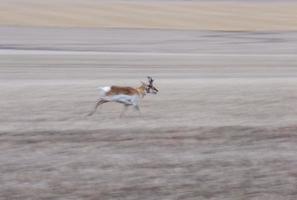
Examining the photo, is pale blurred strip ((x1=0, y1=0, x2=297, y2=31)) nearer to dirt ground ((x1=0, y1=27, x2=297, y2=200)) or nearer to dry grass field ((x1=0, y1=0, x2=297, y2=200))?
dry grass field ((x1=0, y1=0, x2=297, y2=200))

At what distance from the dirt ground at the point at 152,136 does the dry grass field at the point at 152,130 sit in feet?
0.05

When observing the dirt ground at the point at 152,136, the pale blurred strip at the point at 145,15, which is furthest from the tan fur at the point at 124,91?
the pale blurred strip at the point at 145,15

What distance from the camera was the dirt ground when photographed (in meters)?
9.98

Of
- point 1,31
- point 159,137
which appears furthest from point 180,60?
point 159,137

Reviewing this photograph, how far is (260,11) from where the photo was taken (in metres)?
69.9

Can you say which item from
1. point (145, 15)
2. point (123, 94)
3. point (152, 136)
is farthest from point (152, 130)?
point (145, 15)

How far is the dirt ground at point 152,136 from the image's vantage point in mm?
9984

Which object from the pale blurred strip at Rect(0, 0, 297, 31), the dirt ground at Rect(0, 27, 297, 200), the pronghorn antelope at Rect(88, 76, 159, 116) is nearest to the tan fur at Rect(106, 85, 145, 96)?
the pronghorn antelope at Rect(88, 76, 159, 116)

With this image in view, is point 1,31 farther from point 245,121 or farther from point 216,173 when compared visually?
point 216,173

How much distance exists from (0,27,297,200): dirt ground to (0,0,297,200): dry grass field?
2 cm

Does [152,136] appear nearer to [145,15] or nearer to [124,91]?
[124,91]

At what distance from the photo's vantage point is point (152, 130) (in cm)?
1376

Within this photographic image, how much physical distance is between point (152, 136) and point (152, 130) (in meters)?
0.55

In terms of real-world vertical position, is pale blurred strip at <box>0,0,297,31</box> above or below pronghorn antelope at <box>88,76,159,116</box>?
above
